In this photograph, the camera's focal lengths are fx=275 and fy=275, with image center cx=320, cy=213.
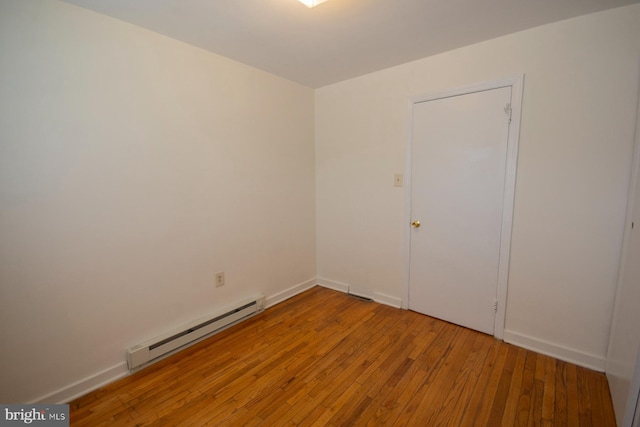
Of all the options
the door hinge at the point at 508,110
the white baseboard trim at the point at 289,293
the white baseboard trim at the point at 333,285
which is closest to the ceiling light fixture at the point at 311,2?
the door hinge at the point at 508,110

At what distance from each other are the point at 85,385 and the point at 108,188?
1.24 m

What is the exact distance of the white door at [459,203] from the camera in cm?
215

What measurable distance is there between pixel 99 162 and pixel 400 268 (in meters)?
2.57

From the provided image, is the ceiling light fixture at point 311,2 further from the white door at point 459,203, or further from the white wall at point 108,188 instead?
the white door at point 459,203

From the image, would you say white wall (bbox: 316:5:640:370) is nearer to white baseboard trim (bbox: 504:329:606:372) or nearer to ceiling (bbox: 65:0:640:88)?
white baseboard trim (bbox: 504:329:606:372)

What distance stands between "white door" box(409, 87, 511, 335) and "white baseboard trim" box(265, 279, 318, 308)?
4.10 feet

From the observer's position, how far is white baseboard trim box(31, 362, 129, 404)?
161 centimetres

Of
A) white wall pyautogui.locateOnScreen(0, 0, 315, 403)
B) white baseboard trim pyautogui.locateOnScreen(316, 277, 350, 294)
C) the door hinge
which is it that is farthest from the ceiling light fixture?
white baseboard trim pyautogui.locateOnScreen(316, 277, 350, 294)

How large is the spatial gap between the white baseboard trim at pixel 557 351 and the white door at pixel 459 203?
0.55 ft

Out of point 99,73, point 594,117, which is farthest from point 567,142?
point 99,73

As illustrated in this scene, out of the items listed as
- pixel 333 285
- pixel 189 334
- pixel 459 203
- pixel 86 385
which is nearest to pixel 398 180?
pixel 459 203

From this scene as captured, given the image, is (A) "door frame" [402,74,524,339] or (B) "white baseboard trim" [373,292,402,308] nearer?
(A) "door frame" [402,74,524,339]

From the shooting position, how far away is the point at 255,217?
2678mm

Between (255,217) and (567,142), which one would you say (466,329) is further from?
(255,217)
